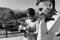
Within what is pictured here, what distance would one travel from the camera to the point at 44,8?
0.52m

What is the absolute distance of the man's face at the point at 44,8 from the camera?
1.68 feet

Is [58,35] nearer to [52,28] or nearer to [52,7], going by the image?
[52,28]

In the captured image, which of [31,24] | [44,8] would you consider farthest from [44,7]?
[31,24]

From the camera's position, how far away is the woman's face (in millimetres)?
512

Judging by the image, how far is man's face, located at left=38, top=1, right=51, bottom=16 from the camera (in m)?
0.51

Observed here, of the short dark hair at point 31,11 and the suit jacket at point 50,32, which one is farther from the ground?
the short dark hair at point 31,11

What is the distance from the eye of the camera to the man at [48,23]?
50 cm

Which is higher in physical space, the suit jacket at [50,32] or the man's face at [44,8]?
the man's face at [44,8]

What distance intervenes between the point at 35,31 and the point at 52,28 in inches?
4.2

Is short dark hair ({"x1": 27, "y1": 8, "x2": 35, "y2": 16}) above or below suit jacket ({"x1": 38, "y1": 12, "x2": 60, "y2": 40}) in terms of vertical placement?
above

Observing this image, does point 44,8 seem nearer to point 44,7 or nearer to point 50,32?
point 44,7

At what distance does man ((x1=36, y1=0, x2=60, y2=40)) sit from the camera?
501 millimetres

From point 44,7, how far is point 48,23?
3.9 inches

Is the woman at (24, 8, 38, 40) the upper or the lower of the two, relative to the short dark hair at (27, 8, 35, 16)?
lower
